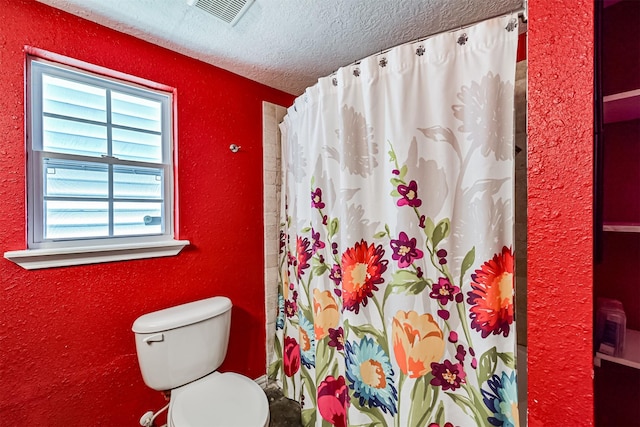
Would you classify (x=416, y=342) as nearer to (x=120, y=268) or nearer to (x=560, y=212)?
(x=560, y=212)

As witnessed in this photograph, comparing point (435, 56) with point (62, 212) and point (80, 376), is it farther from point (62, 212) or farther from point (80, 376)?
point (80, 376)

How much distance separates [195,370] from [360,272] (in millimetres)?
963

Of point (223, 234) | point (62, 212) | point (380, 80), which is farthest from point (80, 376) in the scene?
point (380, 80)

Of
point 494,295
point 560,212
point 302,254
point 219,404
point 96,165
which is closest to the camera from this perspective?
point 560,212

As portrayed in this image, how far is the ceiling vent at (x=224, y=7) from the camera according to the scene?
3.59 feet

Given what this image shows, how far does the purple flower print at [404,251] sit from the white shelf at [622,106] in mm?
660

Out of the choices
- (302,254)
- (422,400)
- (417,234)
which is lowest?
(422,400)

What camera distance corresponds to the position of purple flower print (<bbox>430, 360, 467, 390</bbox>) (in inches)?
38.7

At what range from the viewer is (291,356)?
67.1 inches

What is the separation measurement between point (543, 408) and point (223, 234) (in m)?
1.56

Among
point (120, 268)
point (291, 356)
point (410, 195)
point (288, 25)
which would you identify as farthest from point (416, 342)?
point (288, 25)

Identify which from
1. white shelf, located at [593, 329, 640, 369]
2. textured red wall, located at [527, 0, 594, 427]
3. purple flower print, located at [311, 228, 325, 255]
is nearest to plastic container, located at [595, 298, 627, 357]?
white shelf, located at [593, 329, 640, 369]

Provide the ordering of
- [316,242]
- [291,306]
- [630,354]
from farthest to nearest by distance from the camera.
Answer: [291,306] → [316,242] → [630,354]

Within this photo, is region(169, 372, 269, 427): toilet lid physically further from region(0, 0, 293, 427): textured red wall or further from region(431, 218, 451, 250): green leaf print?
region(431, 218, 451, 250): green leaf print
